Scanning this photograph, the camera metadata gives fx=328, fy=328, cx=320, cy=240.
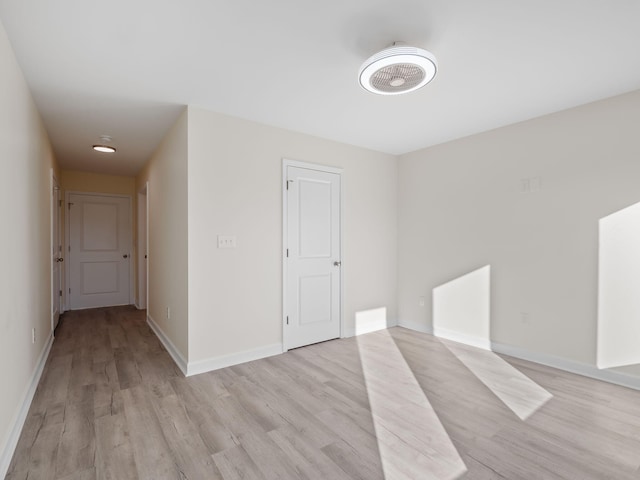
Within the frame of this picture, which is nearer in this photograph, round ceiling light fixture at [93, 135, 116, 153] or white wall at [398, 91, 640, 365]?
white wall at [398, 91, 640, 365]

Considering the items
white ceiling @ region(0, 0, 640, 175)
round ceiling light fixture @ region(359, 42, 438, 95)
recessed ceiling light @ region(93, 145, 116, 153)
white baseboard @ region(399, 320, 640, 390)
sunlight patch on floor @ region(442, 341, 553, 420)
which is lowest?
sunlight patch on floor @ region(442, 341, 553, 420)

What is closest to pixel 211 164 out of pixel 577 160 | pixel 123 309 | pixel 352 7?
pixel 352 7

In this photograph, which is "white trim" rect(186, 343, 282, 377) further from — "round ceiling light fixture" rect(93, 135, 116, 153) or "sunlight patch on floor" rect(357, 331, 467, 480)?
"round ceiling light fixture" rect(93, 135, 116, 153)

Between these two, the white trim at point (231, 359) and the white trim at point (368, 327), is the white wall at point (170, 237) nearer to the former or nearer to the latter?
the white trim at point (231, 359)

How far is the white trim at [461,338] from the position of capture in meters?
3.71

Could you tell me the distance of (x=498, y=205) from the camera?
3.59 meters

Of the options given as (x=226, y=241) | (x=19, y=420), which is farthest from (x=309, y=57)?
(x=19, y=420)

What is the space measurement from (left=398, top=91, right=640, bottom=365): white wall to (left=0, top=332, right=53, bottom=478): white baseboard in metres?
4.03

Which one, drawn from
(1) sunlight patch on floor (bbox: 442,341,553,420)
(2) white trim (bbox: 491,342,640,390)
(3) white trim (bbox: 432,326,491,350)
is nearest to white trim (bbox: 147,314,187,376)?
(1) sunlight patch on floor (bbox: 442,341,553,420)

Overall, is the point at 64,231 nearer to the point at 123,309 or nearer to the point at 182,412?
the point at 123,309

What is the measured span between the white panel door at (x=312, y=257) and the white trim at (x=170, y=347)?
1048 mm

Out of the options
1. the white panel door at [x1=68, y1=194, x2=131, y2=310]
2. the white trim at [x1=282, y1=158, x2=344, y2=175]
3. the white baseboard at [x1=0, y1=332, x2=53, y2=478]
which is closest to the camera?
the white baseboard at [x1=0, y1=332, x2=53, y2=478]

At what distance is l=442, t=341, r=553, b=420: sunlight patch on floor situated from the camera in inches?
95.4

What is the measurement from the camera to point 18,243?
2.25 m
